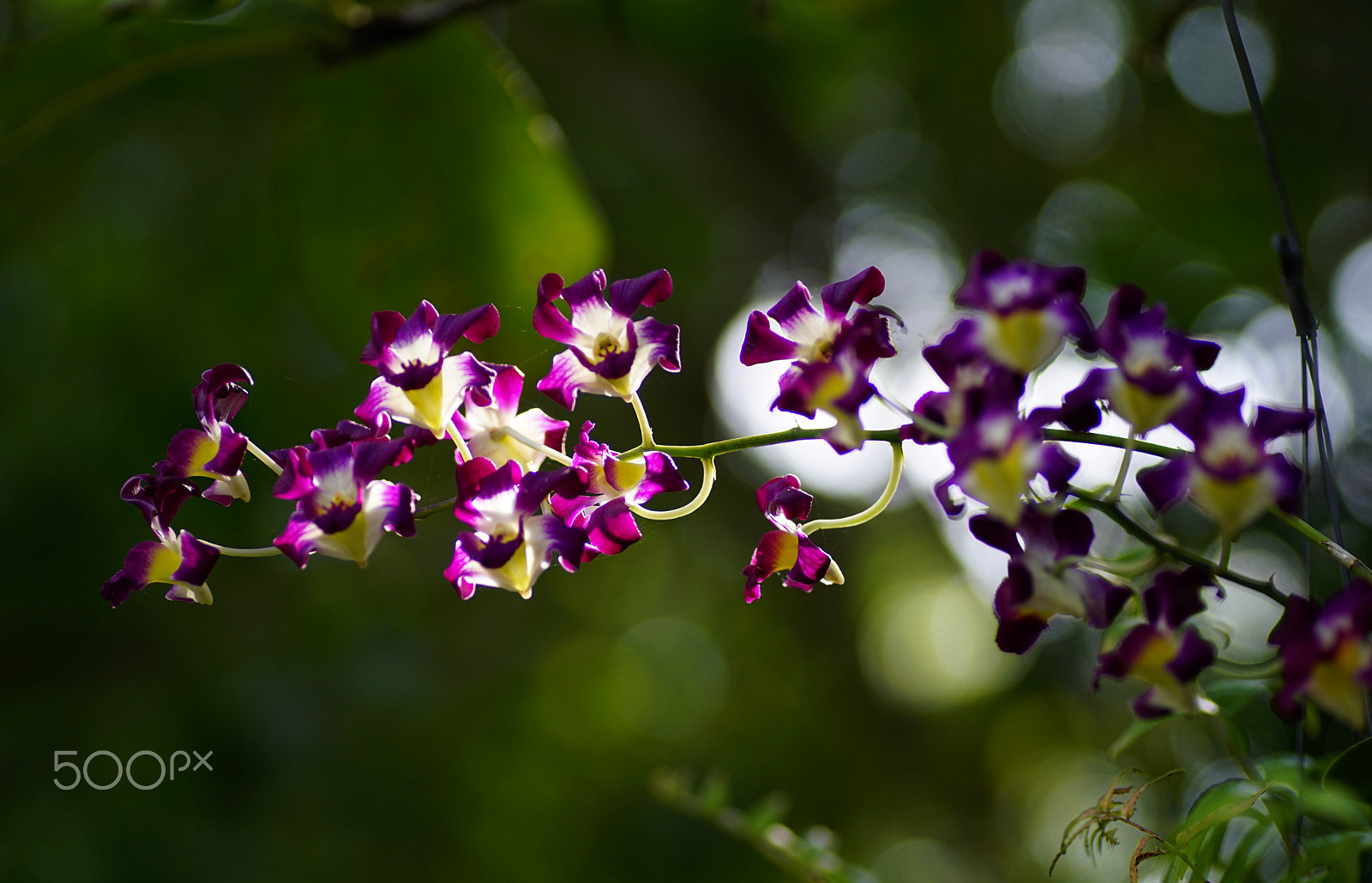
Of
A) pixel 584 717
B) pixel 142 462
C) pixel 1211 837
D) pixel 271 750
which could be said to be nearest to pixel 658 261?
pixel 142 462

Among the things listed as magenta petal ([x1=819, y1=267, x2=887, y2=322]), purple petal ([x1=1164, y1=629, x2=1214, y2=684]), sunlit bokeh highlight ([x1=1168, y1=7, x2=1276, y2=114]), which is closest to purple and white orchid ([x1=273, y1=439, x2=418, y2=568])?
magenta petal ([x1=819, y1=267, x2=887, y2=322])

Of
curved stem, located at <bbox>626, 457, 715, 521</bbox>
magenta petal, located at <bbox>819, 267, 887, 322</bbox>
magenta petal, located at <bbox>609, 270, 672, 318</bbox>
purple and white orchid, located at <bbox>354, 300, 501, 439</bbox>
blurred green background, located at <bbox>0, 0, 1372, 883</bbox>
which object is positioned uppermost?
magenta petal, located at <bbox>819, 267, 887, 322</bbox>

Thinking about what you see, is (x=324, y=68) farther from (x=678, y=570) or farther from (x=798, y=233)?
(x=678, y=570)

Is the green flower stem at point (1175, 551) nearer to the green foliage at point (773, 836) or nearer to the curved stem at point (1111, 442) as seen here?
the curved stem at point (1111, 442)

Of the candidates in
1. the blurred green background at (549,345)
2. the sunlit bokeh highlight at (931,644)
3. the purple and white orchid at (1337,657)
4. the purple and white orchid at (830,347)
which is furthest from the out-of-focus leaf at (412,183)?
the sunlit bokeh highlight at (931,644)

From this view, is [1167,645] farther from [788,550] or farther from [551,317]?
[551,317]

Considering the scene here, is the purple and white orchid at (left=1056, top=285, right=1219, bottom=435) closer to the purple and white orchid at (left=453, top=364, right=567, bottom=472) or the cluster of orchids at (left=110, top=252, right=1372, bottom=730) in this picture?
the cluster of orchids at (left=110, top=252, right=1372, bottom=730)

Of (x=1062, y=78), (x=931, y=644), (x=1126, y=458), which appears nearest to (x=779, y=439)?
(x=1126, y=458)

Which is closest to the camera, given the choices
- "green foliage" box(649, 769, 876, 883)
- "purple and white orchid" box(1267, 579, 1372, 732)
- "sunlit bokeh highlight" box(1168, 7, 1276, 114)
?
"purple and white orchid" box(1267, 579, 1372, 732)
